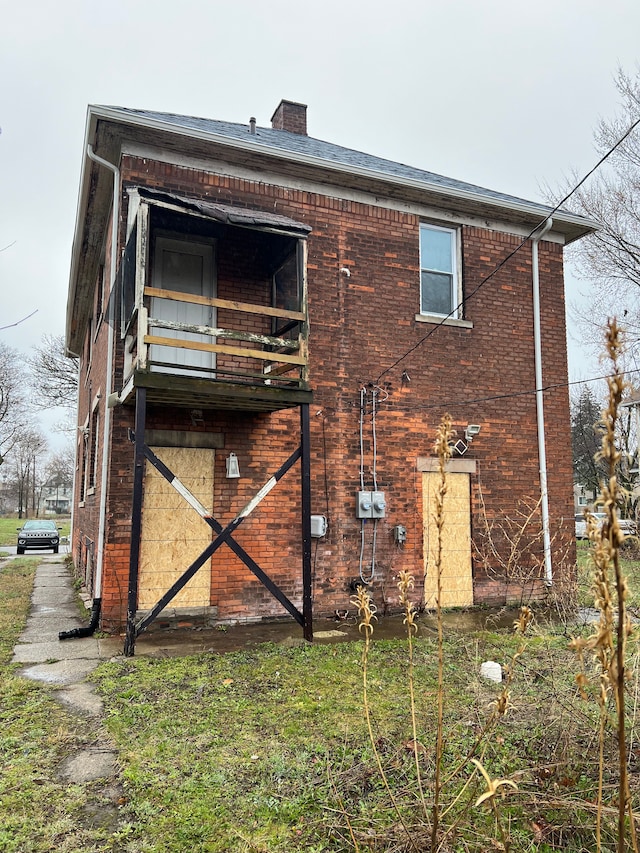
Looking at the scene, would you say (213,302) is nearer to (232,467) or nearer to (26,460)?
(232,467)

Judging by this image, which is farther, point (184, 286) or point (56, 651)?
point (184, 286)

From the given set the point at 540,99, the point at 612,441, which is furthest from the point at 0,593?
the point at 540,99

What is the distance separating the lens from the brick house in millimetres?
7484

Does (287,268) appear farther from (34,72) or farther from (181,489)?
(34,72)

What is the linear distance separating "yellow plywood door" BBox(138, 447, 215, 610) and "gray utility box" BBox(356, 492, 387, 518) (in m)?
2.17

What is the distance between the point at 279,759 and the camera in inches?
155

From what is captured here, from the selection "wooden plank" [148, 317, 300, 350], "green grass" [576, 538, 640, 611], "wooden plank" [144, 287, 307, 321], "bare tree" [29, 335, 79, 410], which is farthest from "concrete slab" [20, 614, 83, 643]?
"bare tree" [29, 335, 79, 410]

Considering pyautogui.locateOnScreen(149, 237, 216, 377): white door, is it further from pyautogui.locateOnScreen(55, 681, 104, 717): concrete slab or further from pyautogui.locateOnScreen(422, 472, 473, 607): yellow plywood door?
pyautogui.locateOnScreen(55, 681, 104, 717): concrete slab

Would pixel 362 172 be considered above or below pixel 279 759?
above

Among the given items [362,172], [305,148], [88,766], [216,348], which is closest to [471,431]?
[362,172]

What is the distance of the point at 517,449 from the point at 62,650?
24.5 ft

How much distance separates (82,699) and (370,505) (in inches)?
187

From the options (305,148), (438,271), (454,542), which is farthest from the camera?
(438,271)

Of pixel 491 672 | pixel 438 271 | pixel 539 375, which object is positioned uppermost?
pixel 438 271
